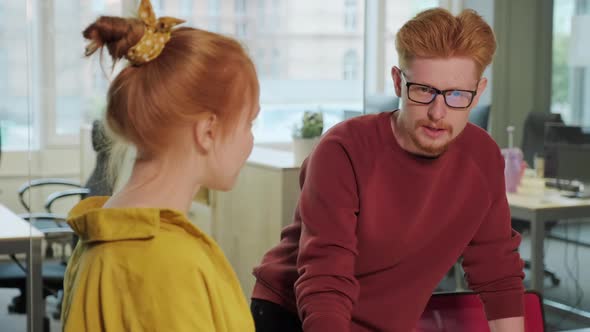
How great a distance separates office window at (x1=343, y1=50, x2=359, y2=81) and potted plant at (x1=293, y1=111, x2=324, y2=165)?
7.4 inches

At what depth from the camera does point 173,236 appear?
41.8 inches

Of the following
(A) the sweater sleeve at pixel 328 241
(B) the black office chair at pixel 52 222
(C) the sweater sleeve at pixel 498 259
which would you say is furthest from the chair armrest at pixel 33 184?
(C) the sweater sleeve at pixel 498 259

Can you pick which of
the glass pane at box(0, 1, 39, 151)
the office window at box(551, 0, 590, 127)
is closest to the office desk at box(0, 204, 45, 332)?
the glass pane at box(0, 1, 39, 151)

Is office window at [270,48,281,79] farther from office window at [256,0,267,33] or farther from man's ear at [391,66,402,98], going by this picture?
man's ear at [391,66,402,98]

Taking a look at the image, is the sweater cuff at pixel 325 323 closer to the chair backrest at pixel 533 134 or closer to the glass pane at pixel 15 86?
the glass pane at pixel 15 86

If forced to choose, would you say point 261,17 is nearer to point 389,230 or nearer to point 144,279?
point 389,230

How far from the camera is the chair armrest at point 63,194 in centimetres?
261

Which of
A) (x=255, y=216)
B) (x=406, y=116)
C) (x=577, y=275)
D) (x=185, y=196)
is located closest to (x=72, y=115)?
(x=255, y=216)

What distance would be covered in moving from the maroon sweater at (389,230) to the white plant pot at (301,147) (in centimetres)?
113

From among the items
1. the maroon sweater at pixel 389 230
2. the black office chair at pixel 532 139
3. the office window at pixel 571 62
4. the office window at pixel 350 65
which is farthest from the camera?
the black office chair at pixel 532 139

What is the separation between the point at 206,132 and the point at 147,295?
0.77ft

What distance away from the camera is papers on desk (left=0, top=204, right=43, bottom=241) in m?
2.56

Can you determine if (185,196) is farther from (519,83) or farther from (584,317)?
(584,317)

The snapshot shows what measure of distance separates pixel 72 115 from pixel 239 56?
1.59m
